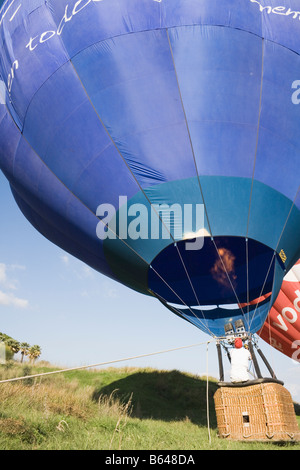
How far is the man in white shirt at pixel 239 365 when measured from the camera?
17.3ft

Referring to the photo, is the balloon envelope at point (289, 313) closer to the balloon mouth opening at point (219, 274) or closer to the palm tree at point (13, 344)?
the balloon mouth opening at point (219, 274)

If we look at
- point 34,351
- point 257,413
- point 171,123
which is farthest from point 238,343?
point 34,351

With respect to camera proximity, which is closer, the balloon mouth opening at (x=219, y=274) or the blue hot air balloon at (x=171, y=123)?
the blue hot air balloon at (x=171, y=123)

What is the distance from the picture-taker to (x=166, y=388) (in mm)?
10859

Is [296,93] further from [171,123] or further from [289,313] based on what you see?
[289,313]

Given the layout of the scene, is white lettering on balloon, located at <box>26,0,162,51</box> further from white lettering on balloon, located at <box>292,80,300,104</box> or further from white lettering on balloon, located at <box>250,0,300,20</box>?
white lettering on balloon, located at <box>292,80,300,104</box>

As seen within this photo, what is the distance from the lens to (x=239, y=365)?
5363 millimetres

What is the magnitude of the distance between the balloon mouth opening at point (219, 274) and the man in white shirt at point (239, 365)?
144cm

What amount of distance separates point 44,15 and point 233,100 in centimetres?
346

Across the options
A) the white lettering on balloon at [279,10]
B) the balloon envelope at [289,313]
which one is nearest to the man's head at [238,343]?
the balloon envelope at [289,313]

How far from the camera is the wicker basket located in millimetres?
4762

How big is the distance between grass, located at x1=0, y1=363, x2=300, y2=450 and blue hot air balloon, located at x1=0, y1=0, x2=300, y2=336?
1.90m

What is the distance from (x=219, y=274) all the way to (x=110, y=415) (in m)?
2.83

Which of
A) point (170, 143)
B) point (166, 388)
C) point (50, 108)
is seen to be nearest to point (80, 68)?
point (50, 108)
